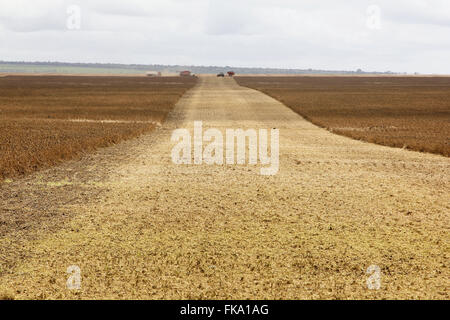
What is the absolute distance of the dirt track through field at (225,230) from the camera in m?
7.94

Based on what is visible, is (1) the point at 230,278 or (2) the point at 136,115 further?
(2) the point at 136,115

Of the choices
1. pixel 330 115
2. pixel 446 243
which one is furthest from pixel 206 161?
pixel 330 115

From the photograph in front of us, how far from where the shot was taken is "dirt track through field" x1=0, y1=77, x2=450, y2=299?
794 cm

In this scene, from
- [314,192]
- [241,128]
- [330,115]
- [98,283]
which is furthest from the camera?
[330,115]

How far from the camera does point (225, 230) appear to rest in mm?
10680

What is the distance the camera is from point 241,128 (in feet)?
104

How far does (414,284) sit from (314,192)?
6.50m

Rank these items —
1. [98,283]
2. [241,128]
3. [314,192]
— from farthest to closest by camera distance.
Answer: [241,128]
[314,192]
[98,283]

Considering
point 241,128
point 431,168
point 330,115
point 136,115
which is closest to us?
point 431,168
